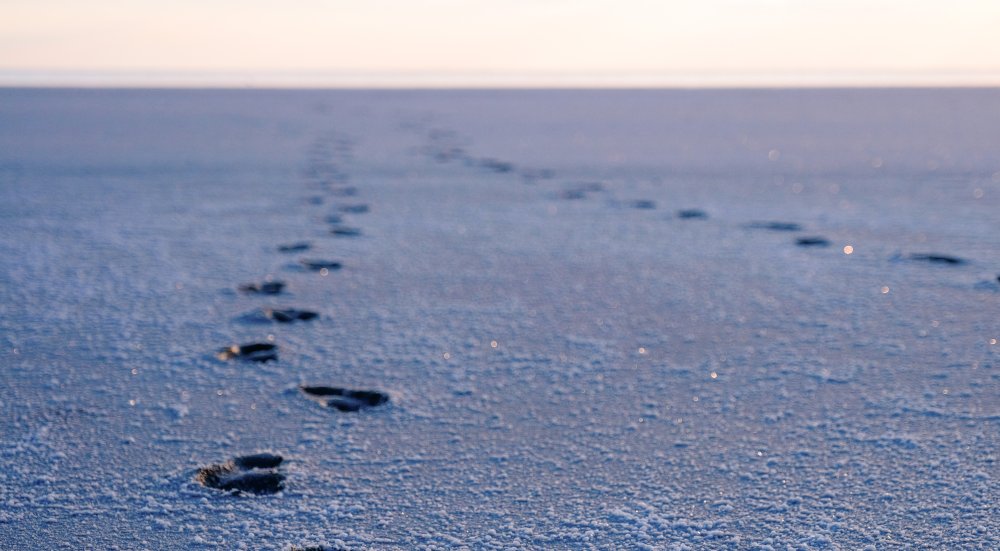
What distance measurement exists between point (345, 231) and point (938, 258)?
2.17 m

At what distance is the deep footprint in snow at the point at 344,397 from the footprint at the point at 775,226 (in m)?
2.42

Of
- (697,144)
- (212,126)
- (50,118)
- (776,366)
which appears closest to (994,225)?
(776,366)

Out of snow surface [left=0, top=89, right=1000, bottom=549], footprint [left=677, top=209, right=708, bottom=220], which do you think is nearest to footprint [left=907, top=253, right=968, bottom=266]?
snow surface [left=0, top=89, right=1000, bottom=549]

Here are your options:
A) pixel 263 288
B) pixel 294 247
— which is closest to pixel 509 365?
pixel 263 288

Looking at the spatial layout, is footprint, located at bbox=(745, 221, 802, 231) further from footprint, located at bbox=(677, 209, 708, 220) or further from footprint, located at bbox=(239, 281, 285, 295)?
footprint, located at bbox=(239, 281, 285, 295)

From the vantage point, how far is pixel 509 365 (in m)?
2.42

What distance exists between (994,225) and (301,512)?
3.51 m

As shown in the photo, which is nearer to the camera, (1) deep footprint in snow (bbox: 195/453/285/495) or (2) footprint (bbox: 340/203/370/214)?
(1) deep footprint in snow (bbox: 195/453/285/495)

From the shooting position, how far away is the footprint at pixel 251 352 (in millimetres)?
2451

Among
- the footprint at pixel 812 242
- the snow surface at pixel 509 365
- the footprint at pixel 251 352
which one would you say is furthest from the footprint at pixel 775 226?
the footprint at pixel 251 352

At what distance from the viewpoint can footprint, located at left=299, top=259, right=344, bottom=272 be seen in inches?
135

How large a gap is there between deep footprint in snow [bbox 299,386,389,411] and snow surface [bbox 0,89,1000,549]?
46 mm

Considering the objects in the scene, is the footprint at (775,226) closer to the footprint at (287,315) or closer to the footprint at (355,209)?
the footprint at (355,209)

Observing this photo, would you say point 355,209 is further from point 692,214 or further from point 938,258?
point 938,258
